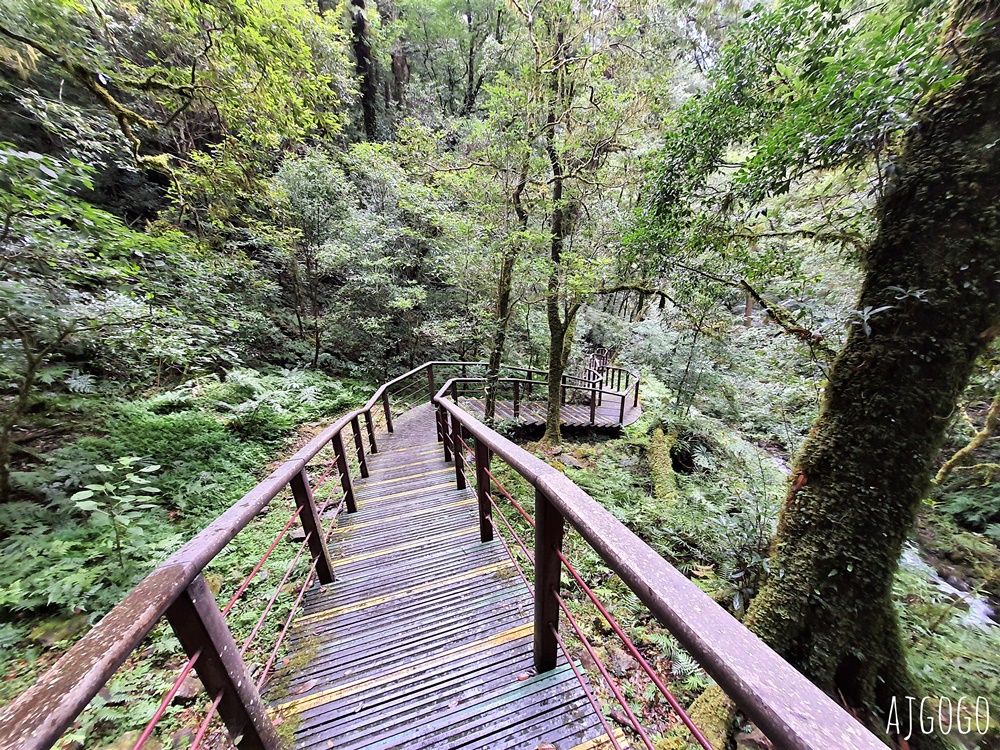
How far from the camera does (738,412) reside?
28.8ft

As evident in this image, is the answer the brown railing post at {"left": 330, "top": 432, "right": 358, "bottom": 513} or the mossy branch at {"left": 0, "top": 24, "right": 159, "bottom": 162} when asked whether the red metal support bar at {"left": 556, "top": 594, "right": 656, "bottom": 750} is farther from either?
the mossy branch at {"left": 0, "top": 24, "right": 159, "bottom": 162}

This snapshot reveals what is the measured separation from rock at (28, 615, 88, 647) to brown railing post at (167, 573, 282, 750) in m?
2.14

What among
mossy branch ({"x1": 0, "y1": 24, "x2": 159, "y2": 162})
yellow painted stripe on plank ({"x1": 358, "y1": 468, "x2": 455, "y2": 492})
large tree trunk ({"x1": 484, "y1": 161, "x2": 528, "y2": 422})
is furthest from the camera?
large tree trunk ({"x1": 484, "y1": 161, "x2": 528, "y2": 422})

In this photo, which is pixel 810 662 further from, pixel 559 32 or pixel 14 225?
pixel 559 32

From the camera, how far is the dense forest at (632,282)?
6.79 ft

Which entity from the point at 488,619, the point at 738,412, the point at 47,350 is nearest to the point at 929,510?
the point at 738,412

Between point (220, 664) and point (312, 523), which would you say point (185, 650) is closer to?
point (220, 664)

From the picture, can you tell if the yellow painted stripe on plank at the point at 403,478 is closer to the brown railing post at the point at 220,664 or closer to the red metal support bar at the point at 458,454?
the red metal support bar at the point at 458,454

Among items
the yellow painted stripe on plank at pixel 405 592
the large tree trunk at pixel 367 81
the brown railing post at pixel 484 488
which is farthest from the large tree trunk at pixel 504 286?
the large tree trunk at pixel 367 81

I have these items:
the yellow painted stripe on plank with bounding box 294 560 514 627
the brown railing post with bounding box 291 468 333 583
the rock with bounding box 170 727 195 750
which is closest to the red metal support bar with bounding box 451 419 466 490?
the yellow painted stripe on plank with bounding box 294 560 514 627

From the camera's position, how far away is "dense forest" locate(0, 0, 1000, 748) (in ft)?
6.79

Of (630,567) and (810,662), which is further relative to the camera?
(810,662)

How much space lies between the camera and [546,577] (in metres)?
1.53

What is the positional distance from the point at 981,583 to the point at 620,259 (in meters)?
5.57
